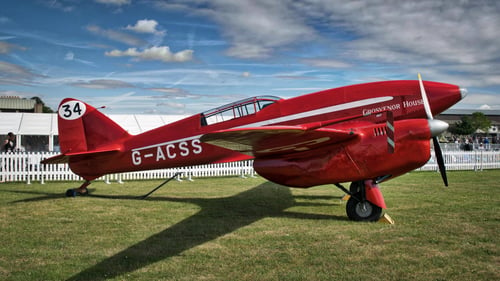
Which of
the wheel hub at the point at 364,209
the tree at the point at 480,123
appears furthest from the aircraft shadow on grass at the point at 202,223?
the tree at the point at 480,123

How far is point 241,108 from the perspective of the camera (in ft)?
27.7

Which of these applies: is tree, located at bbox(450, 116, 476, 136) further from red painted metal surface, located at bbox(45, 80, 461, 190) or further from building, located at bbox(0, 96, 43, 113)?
red painted metal surface, located at bbox(45, 80, 461, 190)

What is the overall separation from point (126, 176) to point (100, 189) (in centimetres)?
320

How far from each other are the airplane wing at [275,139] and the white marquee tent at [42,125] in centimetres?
1512

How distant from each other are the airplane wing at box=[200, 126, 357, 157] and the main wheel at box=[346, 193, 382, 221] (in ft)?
4.89

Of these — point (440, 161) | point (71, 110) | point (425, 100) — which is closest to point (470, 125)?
point (440, 161)

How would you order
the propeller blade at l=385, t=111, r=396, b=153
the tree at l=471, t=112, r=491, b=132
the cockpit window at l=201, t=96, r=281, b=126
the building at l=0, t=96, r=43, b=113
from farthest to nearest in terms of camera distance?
the tree at l=471, t=112, r=491, b=132 → the building at l=0, t=96, r=43, b=113 → the cockpit window at l=201, t=96, r=281, b=126 → the propeller blade at l=385, t=111, r=396, b=153

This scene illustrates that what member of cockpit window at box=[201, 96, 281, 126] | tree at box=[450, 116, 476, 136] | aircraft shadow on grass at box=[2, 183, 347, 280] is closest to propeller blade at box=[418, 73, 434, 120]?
aircraft shadow on grass at box=[2, 183, 347, 280]

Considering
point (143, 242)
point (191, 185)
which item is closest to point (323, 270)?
point (143, 242)

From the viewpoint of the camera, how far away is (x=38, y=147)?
2314 cm

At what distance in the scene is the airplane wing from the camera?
219 inches

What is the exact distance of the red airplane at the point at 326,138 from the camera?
6.43 meters

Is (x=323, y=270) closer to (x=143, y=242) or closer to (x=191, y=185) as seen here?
(x=143, y=242)

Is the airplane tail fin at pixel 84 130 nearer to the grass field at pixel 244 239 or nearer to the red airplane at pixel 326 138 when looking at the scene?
the red airplane at pixel 326 138
